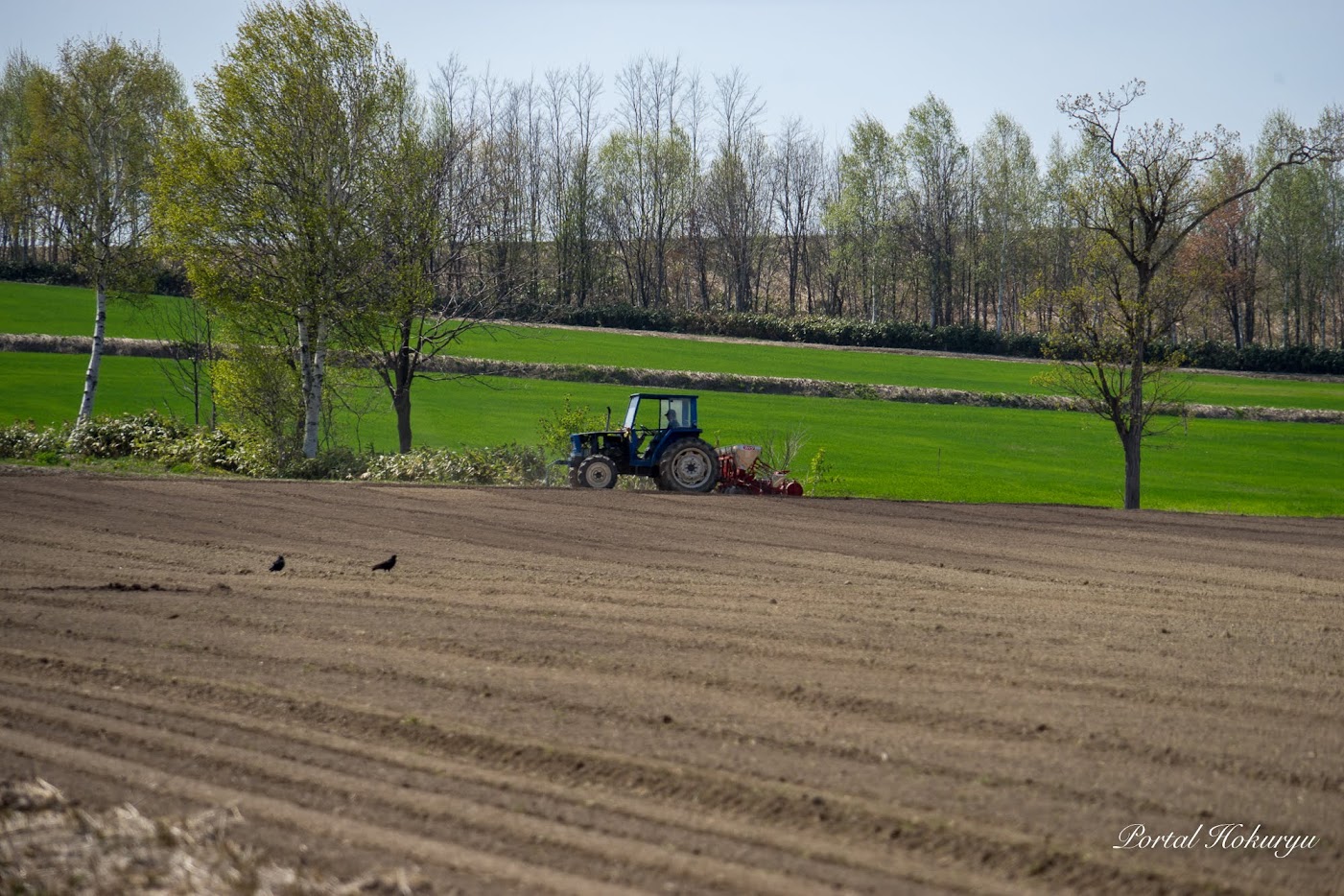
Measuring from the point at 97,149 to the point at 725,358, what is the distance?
28664 millimetres

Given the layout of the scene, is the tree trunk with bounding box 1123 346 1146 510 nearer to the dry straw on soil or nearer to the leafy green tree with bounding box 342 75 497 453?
the leafy green tree with bounding box 342 75 497 453

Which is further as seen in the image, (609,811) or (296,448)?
(296,448)

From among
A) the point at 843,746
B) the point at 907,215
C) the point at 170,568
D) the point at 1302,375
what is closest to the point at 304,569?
the point at 170,568

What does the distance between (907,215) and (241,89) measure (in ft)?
195

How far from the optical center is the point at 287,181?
25.2m

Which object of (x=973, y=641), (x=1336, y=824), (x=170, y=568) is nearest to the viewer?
(x=1336, y=824)

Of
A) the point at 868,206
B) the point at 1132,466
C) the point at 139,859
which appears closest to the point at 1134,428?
the point at 1132,466

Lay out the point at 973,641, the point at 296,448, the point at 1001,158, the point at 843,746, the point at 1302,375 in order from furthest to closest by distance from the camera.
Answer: the point at 1001,158 < the point at 1302,375 < the point at 296,448 < the point at 973,641 < the point at 843,746

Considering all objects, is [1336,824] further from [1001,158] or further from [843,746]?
[1001,158]

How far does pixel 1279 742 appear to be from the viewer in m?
7.31

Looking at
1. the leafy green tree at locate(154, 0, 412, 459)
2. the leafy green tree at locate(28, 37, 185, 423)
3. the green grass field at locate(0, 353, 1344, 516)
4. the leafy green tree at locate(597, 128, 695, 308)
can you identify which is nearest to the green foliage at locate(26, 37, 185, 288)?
the leafy green tree at locate(28, 37, 185, 423)

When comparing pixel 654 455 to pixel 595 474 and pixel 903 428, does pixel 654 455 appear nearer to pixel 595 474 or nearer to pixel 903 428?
pixel 595 474

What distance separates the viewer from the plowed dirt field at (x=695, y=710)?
5.55 metres

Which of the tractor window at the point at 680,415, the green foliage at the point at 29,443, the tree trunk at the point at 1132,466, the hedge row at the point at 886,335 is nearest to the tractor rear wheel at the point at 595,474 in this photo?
the tractor window at the point at 680,415
